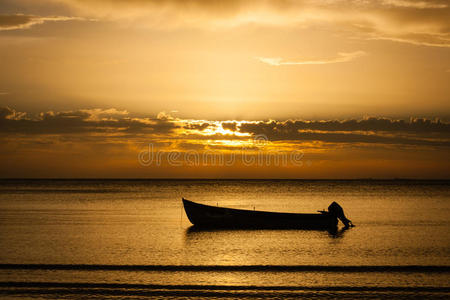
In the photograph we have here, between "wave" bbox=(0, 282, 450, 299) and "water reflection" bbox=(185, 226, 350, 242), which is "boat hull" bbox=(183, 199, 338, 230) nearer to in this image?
"water reflection" bbox=(185, 226, 350, 242)

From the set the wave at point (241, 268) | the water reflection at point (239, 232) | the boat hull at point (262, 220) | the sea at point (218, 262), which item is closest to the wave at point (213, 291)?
the sea at point (218, 262)

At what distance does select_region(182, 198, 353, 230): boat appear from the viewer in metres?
39.7

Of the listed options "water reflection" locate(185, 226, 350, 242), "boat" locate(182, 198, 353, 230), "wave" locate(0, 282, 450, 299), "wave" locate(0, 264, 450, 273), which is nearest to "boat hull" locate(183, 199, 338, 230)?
"boat" locate(182, 198, 353, 230)

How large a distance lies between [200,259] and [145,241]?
7883 millimetres

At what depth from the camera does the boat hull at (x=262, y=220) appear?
3972 centimetres

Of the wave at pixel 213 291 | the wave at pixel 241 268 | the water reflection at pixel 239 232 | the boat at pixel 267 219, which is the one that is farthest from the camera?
the boat at pixel 267 219

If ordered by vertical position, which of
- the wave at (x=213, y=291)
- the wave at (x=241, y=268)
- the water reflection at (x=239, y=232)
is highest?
the wave at (x=213, y=291)

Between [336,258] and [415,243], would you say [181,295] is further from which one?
[415,243]

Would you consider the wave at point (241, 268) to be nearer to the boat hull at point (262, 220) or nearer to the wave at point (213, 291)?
the wave at point (213, 291)

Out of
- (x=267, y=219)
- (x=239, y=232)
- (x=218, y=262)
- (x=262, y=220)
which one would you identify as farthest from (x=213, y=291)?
(x=267, y=219)

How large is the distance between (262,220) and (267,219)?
436mm

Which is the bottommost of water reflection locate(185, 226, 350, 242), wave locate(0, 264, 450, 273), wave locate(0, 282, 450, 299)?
water reflection locate(185, 226, 350, 242)

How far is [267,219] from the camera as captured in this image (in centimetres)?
4016

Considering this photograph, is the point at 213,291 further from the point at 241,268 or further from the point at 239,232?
the point at 239,232
